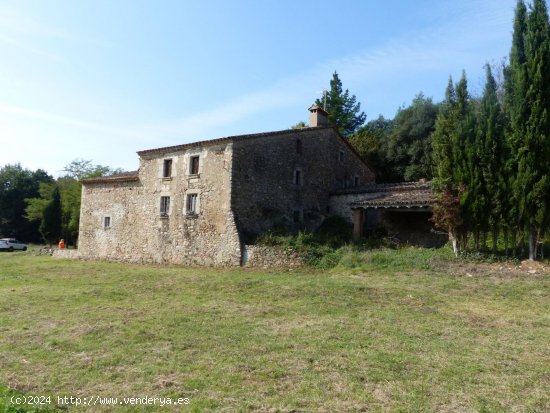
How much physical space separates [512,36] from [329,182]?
11860 mm

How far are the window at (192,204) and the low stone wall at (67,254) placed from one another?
9.39 m

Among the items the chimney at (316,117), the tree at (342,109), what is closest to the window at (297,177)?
the chimney at (316,117)

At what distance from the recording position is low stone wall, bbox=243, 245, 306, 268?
17.4 m

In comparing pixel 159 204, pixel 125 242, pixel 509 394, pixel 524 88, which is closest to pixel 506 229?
pixel 524 88

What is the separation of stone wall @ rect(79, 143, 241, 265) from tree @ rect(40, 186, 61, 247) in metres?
13.0

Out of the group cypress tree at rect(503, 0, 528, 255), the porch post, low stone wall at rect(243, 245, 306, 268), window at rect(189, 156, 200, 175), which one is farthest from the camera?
the porch post

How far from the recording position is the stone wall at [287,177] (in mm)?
20156

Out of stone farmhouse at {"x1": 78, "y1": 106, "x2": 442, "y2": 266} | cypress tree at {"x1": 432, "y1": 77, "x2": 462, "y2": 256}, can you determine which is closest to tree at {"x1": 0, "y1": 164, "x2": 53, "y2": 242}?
stone farmhouse at {"x1": 78, "y1": 106, "x2": 442, "y2": 266}

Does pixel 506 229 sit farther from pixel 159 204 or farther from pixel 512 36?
pixel 159 204

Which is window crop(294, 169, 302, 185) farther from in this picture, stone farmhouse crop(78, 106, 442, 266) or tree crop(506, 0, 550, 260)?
tree crop(506, 0, 550, 260)

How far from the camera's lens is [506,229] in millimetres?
15406

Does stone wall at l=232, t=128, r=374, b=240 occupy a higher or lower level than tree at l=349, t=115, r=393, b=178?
lower

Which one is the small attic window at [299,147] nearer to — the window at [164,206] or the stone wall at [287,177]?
the stone wall at [287,177]

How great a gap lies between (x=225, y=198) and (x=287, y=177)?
4208 millimetres
